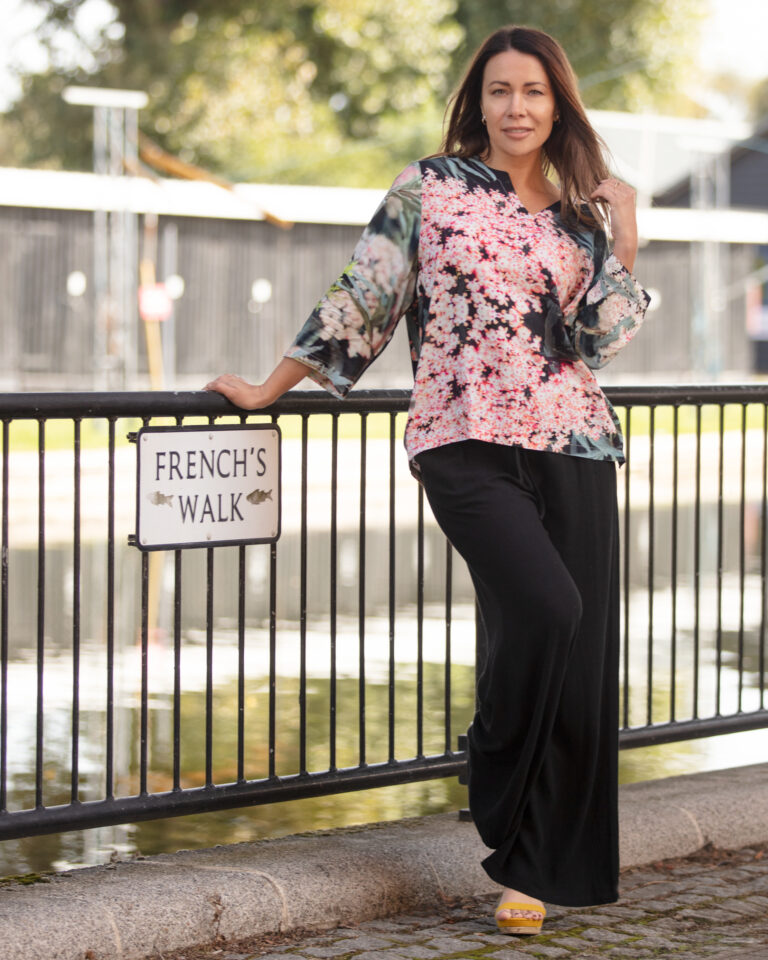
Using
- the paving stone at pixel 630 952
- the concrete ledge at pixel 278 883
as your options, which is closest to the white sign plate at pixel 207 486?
the concrete ledge at pixel 278 883

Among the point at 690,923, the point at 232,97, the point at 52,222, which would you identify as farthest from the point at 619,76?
the point at 690,923

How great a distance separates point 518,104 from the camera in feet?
12.2

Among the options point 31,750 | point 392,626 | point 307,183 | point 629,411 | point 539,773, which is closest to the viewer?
point 539,773

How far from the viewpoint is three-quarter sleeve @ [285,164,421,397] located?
368 centimetres

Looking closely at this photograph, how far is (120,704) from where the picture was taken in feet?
23.0

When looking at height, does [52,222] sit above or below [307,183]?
below

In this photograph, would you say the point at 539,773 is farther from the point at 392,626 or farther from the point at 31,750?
the point at 31,750

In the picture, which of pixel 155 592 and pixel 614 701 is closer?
pixel 614 701

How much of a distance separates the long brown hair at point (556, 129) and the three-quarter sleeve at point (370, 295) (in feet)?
0.86

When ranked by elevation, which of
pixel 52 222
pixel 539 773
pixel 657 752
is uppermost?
pixel 52 222

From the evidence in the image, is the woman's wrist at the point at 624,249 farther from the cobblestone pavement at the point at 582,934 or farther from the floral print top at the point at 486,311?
the cobblestone pavement at the point at 582,934

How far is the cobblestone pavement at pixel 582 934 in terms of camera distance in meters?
3.62

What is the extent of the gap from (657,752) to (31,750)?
7.87ft

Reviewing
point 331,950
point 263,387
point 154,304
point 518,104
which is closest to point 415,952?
point 331,950
